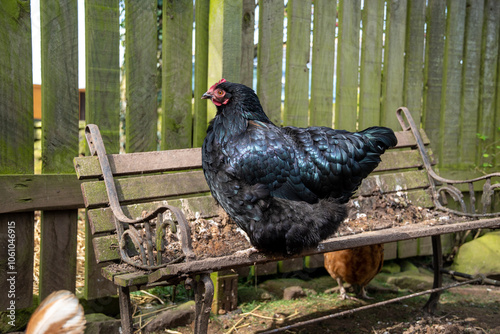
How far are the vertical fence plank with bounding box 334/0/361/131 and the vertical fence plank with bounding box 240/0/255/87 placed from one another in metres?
0.77

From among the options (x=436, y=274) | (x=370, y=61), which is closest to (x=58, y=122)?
(x=370, y=61)

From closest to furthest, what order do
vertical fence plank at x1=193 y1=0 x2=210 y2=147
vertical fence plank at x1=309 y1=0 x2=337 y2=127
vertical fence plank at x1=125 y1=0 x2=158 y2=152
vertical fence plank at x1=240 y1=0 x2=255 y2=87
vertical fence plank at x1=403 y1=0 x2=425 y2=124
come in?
vertical fence plank at x1=125 y1=0 x2=158 y2=152, vertical fence plank at x1=193 y1=0 x2=210 y2=147, vertical fence plank at x1=240 y1=0 x2=255 y2=87, vertical fence plank at x1=309 y1=0 x2=337 y2=127, vertical fence plank at x1=403 y1=0 x2=425 y2=124

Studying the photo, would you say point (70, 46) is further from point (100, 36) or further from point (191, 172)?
point (191, 172)

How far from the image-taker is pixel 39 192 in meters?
2.61

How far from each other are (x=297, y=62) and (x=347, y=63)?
0.48 metres

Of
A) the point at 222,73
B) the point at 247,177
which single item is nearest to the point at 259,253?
the point at 247,177

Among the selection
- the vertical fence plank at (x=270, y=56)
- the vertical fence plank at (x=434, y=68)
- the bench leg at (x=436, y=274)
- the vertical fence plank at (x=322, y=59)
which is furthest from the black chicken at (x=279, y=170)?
the vertical fence plank at (x=434, y=68)

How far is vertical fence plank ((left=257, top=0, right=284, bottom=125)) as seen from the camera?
3.24 meters

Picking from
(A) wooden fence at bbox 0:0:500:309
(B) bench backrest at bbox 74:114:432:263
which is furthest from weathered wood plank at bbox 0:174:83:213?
(B) bench backrest at bbox 74:114:432:263

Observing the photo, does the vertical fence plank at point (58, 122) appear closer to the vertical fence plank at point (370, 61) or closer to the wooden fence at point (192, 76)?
the wooden fence at point (192, 76)

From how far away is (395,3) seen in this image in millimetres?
3801

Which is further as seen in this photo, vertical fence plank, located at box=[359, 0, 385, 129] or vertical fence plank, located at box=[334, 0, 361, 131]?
vertical fence plank, located at box=[359, 0, 385, 129]

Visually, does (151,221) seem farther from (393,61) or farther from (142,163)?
(393,61)

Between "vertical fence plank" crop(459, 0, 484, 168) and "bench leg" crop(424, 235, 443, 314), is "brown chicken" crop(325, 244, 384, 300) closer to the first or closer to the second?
"bench leg" crop(424, 235, 443, 314)
